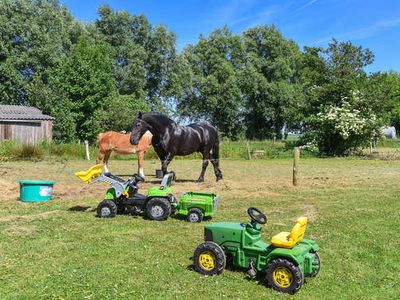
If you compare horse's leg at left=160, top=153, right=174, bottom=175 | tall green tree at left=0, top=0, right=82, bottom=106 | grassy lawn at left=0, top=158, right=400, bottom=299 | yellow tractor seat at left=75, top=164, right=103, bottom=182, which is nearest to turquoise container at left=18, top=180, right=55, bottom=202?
grassy lawn at left=0, top=158, right=400, bottom=299

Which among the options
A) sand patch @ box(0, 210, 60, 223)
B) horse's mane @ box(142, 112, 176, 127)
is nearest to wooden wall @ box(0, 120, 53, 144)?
horse's mane @ box(142, 112, 176, 127)

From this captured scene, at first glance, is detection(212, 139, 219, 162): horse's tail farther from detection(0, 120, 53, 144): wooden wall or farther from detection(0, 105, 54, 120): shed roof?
detection(0, 105, 54, 120): shed roof

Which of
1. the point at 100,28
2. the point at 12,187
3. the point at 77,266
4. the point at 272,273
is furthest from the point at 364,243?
the point at 100,28

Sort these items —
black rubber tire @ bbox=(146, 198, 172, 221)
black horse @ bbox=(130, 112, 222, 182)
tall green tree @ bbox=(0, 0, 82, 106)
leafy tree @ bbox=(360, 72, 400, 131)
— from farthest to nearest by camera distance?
tall green tree @ bbox=(0, 0, 82, 106) → leafy tree @ bbox=(360, 72, 400, 131) → black horse @ bbox=(130, 112, 222, 182) → black rubber tire @ bbox=(146, 198, 172, 221)

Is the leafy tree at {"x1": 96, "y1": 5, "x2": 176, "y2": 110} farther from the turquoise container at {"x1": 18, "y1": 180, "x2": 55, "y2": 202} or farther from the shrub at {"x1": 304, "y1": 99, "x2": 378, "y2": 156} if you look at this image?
the turquoise container at {"x1": 18, "y1": 180, "x2": 55, "y2": 202}

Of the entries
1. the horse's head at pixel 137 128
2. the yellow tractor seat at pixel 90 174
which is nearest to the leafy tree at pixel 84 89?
the horse's head at pixel 137 128

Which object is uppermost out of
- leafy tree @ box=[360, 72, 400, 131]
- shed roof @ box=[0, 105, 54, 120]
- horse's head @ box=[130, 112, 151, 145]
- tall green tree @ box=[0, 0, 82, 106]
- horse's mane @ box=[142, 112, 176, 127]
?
tall green tree @ box=[0, 0, 82, 106]

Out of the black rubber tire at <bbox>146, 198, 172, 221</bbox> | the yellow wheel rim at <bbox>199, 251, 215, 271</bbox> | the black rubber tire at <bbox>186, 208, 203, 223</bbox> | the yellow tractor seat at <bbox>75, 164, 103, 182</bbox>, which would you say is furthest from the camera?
the yellow tractor seat at <bbox>75, 164, 103, 182</bbox>

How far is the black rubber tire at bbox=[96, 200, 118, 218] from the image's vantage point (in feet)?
31.6

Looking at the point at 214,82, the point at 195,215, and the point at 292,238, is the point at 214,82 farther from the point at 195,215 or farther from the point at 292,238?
the point at 292,238

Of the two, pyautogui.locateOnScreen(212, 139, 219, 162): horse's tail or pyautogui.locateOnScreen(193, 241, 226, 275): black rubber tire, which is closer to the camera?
pyautogui.locateOnScreen(193, 241, 226, 275): black rubber tire

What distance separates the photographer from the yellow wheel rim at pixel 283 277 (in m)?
5.74

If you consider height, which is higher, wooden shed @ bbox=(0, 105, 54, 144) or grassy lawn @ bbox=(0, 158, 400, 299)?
wooden shed @ bbox=(0, 105, 54, 144)

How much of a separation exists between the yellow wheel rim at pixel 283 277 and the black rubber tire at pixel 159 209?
3986 mm
